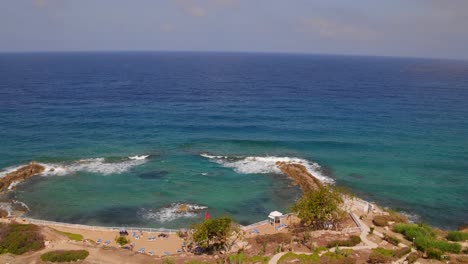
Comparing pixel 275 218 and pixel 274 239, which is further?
pixel 275 218

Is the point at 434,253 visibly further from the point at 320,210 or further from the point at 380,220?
the point at 320,210

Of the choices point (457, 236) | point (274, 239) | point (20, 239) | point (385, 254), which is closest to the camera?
point (385, 254)

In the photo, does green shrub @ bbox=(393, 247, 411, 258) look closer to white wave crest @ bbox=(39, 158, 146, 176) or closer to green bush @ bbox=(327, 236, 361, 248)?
green bush @ bbox=(327, 236, 361, 248)

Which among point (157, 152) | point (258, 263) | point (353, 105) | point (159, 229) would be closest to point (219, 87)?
point (353, 105)

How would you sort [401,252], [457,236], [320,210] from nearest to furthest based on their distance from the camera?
[401,252] → [457,236] → [320,210]

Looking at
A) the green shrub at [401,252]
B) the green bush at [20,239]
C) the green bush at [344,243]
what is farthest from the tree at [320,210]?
the green bush at [20,239]

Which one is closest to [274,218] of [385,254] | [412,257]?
[385,254]

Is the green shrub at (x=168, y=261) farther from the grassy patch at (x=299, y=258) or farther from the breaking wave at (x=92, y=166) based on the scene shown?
the breaking wave at (x=92, y=166)
